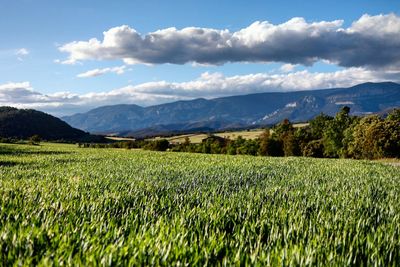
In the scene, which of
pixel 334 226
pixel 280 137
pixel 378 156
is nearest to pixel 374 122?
pixel 378 156

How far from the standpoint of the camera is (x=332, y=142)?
377ft

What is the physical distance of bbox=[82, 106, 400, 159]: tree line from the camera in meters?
88.5

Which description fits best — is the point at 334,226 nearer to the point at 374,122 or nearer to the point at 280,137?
the point at 374,122

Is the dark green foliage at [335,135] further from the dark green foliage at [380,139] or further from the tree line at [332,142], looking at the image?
the dark green foliage at [380,139]

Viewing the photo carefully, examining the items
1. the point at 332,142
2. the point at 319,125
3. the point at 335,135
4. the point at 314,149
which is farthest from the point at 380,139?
the point at 319,125

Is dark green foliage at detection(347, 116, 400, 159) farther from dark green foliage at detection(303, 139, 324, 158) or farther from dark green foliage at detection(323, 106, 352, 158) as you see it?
dark green foliage at detection(303, 139, 324, 158)

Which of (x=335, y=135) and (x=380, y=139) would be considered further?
(x=335, y=135)

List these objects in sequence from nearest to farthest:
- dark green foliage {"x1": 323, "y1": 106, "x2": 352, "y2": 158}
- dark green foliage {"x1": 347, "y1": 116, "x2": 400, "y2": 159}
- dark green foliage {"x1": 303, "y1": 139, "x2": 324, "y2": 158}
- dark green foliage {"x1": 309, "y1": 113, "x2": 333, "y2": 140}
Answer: dark green foliage {"x1": 347, "y1": 116, "x2": 400, "y2": 159}
dark green foliage {"x1": 323, "y1": 106, "x2": 352, "y2": 158}
dark green foliage {"x1": 303, "y1": 139, "x2": 324, "y2": 158}
dark green foliage {"x1": 309, "y1": 113, "x2": 333, "y2": 140}

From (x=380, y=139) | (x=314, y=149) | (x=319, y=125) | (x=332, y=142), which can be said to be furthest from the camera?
(x=319, y=125)

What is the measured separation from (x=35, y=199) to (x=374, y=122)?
311ft

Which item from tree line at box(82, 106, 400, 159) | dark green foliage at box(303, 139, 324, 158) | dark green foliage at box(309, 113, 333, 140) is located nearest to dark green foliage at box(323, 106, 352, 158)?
tree line at box(82, 106, 400, 159)

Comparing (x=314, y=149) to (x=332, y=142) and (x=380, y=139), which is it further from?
(x=380, y=139)

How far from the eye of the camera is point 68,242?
5.00m

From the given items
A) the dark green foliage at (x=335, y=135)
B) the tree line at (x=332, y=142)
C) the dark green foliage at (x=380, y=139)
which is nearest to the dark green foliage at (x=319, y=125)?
the tree line at (x=332, y=142)
